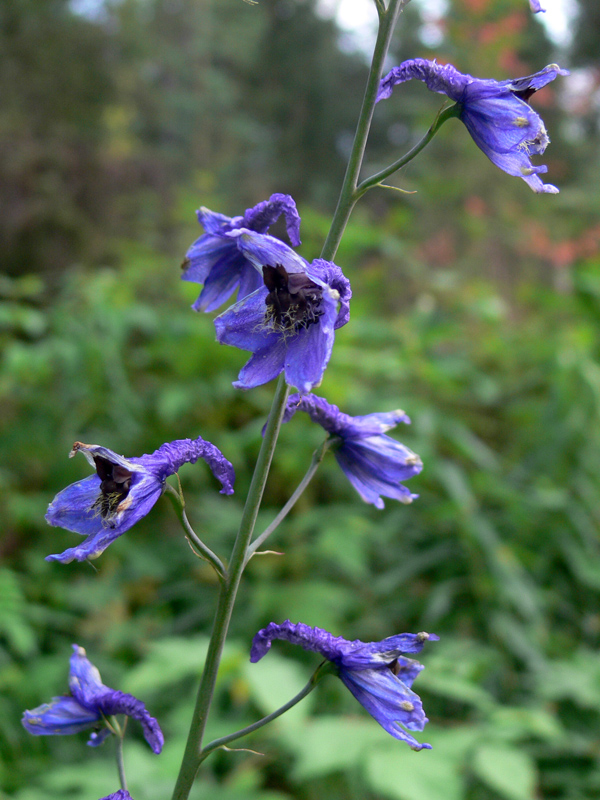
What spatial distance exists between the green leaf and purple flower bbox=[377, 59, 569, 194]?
1.27 m

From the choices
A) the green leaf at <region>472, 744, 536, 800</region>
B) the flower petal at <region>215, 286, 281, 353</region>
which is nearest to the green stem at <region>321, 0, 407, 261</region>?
the flower petal at <region>215, 286, 281, 353</region>

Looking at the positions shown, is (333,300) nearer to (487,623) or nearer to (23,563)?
(487,623)

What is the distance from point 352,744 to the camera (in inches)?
60.8

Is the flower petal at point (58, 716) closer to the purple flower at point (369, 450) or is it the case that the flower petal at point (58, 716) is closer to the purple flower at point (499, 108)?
the purple flower at point (369, 450)

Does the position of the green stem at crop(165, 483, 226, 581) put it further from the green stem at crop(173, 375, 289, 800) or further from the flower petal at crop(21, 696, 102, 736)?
the flower petal at crop(21, 696, 102, 736)

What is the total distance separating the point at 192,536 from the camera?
0.82 m

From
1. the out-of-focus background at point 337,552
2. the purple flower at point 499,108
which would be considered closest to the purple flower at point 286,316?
the purple flower at point 499,108

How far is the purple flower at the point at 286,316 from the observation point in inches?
31.1

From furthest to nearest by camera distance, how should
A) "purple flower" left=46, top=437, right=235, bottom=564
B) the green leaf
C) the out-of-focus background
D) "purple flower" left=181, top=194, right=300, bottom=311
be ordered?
1. the out-of-focus background
2. the green leaf
3. "purple flower" left=181, top=194, right=300, bottom=311
4. "purple flower" left=46, top=437, right=235, bottom=564

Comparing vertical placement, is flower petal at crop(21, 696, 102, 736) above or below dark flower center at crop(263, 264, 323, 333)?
below

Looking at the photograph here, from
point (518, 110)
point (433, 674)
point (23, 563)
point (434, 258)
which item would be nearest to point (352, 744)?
point (433, 674)

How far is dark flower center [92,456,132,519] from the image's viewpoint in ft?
2.56

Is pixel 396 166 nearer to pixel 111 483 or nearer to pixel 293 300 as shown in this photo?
pixel 293 300

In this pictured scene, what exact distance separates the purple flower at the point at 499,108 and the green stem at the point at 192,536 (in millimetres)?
555
